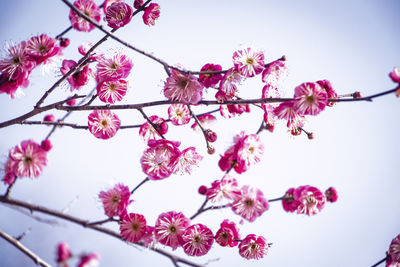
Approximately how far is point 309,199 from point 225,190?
1.45 feet

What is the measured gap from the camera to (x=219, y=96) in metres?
1.44

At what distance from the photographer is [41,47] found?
1.48 meters

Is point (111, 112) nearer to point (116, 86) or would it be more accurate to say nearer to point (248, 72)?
point (116, 86)

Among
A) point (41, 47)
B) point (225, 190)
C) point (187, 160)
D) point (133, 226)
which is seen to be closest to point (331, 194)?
point (225, 190)

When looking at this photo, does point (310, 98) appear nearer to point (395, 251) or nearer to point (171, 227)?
point (171, 227)

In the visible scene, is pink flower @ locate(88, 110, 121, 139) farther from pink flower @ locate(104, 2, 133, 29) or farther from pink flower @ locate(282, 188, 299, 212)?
pink flower @ locate(282, 188, 299, 212)

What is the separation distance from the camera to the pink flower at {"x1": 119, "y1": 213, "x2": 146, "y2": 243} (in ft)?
4.03

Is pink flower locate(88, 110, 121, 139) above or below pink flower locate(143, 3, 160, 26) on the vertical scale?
below

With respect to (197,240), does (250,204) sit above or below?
above

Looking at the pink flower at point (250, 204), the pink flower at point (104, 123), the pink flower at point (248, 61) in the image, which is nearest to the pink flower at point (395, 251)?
the pink flower at point (250, 204)

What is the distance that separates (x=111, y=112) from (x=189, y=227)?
816 mm

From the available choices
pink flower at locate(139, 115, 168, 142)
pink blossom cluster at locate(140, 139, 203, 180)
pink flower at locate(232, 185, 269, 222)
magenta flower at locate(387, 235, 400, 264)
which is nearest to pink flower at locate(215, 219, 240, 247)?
pink flower at locate(232, 185, 269, 222)

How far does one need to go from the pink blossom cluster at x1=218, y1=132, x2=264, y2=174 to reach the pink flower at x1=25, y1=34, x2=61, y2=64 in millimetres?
1162

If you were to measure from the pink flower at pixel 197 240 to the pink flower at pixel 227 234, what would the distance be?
0.06 metres
